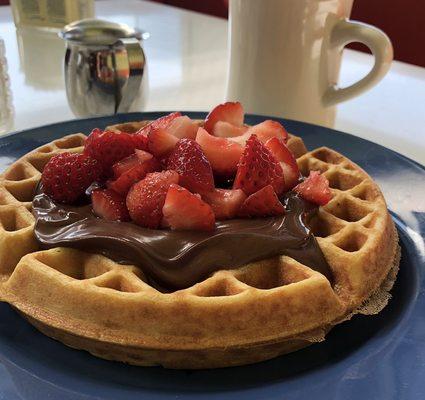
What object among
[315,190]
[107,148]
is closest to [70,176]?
[107,148]

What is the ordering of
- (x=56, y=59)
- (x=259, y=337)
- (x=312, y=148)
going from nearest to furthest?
(x=259, y=337) → (x=312, y=148) → (x=56, y=59)

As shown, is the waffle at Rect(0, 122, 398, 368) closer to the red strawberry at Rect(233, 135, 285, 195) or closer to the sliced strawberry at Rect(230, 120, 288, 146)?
the red strawberry at Rect(233, 135, 285, 195)

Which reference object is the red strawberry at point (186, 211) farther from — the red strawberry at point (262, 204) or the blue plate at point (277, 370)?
the blue plate at point (277, 370)

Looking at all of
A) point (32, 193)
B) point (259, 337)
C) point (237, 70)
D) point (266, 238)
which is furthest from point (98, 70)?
point (259, 337)

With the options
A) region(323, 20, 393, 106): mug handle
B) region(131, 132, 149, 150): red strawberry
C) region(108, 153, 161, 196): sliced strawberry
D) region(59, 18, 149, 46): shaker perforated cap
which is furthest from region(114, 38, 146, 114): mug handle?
region(108, 153, 161, 196): sliced strawberry

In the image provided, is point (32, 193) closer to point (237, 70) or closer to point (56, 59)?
point (237, 70)

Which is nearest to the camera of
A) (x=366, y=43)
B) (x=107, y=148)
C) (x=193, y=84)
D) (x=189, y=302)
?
(x=189, y=302)

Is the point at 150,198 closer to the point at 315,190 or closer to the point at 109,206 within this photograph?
the point at 109,206
